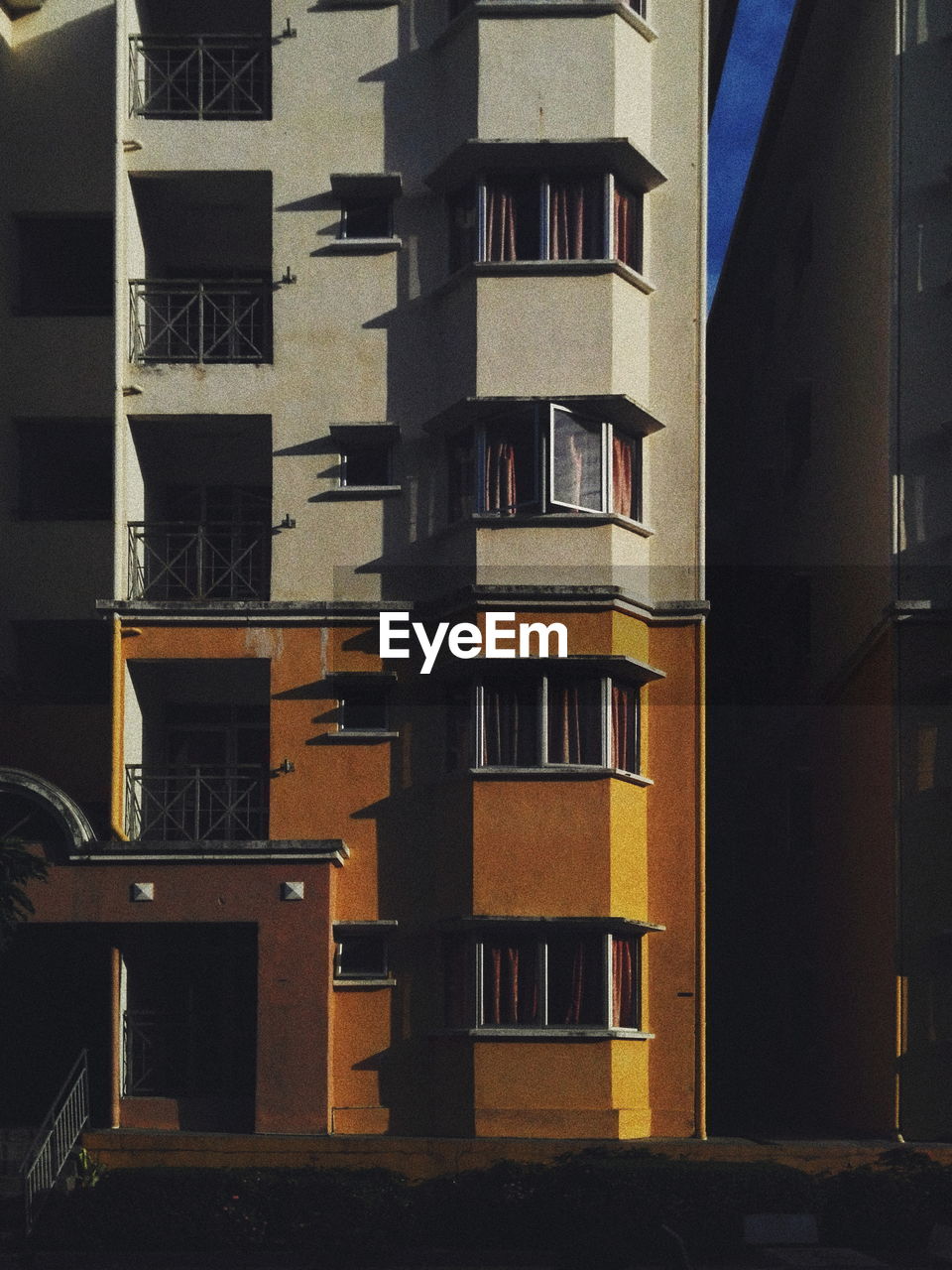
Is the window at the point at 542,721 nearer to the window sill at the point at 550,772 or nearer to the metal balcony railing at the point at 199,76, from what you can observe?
the window sill at the point at 550,772

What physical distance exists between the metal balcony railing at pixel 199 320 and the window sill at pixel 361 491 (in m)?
2.36

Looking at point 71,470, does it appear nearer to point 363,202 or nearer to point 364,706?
point 363,202

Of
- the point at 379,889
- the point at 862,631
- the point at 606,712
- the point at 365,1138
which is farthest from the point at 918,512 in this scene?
the point at 365,1138

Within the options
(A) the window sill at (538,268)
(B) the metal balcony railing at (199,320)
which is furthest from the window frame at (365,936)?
(A) the window sill at (538,268)

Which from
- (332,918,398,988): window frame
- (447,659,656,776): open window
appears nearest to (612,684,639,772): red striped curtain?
(447,659,656,776): open window

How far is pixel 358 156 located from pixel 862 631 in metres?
10.7

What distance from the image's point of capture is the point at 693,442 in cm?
3062

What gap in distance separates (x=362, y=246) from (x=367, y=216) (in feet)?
2.14

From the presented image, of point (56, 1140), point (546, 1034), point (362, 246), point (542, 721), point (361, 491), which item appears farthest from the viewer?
point (362, 246)

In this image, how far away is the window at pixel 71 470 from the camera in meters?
33.2

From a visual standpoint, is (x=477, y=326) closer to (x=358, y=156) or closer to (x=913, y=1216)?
(x=358, y=156)

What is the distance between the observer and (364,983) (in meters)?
28.8

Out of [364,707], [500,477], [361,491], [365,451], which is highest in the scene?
[365,451]

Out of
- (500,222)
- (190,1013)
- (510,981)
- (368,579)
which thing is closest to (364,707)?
(368,579)
